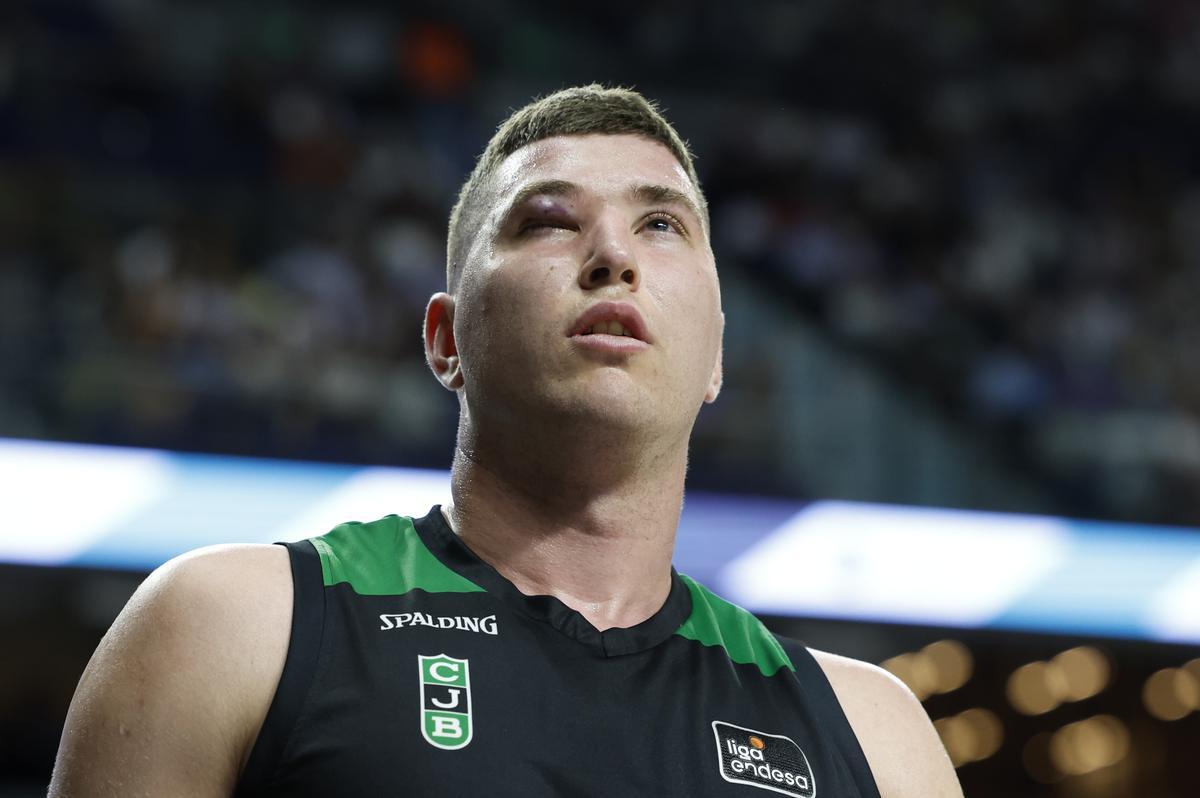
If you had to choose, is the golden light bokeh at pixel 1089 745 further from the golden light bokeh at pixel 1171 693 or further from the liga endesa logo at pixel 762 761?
the liga endesa logo at pixel 762 761

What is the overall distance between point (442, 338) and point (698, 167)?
6.90 m

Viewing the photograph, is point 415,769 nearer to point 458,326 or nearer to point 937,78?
point 458,326

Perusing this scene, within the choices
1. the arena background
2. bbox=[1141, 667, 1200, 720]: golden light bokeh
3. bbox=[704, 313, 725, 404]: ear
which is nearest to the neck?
bbox=[704, 313, 725, 404]: ear

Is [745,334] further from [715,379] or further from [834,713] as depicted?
[834,713]

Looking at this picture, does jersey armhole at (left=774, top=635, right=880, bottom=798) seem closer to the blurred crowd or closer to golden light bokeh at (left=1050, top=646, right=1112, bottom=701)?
the blurred crowd

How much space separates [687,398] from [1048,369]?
21.5ft

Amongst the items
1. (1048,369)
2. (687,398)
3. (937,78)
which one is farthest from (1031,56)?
(687,398)

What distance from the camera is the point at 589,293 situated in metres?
1.92

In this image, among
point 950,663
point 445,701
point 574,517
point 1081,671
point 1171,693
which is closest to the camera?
point 445,701

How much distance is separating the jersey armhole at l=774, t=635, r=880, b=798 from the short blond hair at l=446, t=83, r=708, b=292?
0.70 metres

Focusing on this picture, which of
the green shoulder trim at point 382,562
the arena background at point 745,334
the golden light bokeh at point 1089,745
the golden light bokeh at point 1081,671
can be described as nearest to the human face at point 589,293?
the green shoulder trim at point 382,562

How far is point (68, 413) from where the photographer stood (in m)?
6.17

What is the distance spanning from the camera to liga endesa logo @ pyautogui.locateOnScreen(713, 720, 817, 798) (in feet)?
5.95

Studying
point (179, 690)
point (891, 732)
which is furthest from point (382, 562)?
point (891, 732)
